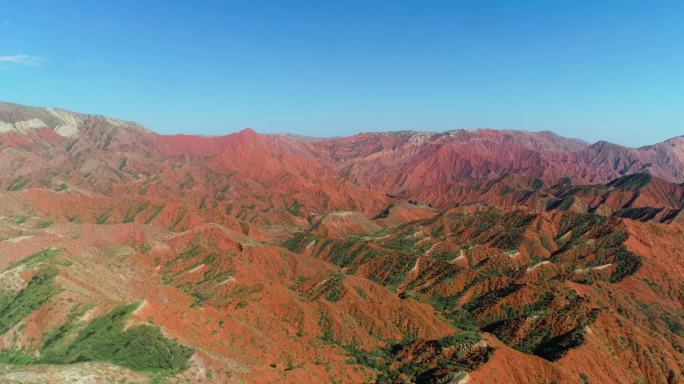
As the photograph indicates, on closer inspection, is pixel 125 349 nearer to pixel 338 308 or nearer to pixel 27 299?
pixel 27 299

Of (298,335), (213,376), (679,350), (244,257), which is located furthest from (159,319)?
(679,350)

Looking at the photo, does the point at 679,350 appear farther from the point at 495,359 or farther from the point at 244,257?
the point at 244,257

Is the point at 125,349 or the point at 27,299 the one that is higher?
the point at 27,299

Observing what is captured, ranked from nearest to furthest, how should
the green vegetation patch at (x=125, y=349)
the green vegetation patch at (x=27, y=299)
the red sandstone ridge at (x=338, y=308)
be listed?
the green vegetation patch at (x=125, y=349) → the red sandstone ridge at (x=338, y=308) → the green vegetation patch at (x=27, y=299)

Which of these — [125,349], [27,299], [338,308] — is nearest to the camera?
[125,349]

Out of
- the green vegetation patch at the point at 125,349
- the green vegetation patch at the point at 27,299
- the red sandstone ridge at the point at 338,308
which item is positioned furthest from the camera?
the green vegetation patch at the point at 27,299

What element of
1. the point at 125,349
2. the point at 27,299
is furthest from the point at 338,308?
the point at 27,299

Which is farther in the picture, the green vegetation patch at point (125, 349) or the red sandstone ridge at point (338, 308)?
the red sandstone ridge at point (338, 308)

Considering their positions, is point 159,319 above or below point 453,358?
above

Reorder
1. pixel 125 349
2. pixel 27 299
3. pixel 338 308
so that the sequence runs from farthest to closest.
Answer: pixel 338 308
pixel 27 299
pixel 125 349

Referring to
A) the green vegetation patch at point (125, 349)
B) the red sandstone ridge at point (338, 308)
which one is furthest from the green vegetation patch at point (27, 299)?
the green vegetation patch at point (125, 349)

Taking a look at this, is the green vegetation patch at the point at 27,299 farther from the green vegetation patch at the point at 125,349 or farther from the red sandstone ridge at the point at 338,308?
the green vegetation patch at the point at 125,349
